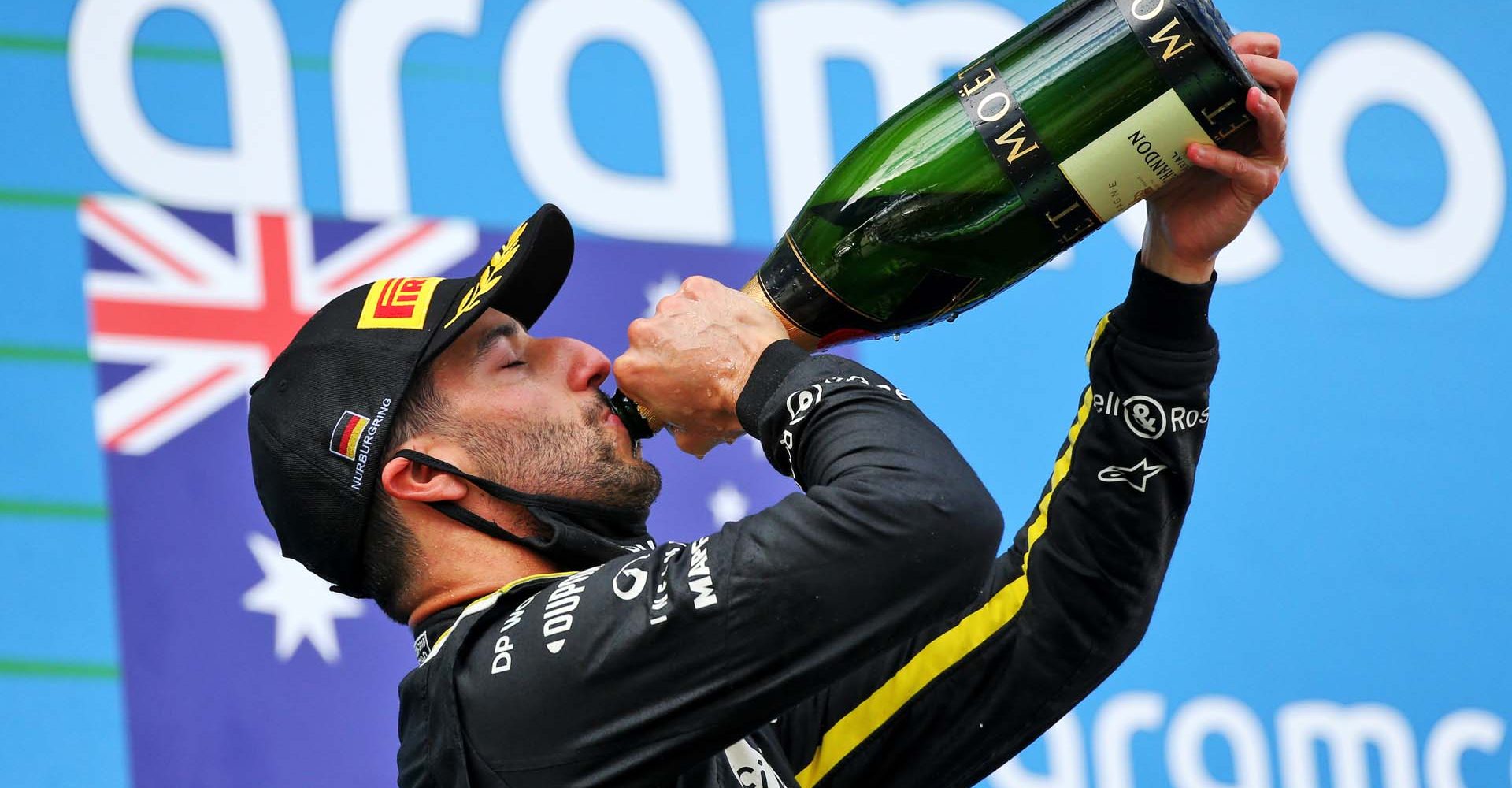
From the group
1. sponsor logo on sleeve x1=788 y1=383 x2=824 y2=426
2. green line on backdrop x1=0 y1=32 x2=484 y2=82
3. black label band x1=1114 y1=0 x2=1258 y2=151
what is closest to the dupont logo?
sponsor logo on sleeve x1=788 y1=383 x2=824 y2=426

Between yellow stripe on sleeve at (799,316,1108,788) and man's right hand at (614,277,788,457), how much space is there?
0.26 metres

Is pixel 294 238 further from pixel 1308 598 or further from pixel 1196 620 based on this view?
pixel 1308 598

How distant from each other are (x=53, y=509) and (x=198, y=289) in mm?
253

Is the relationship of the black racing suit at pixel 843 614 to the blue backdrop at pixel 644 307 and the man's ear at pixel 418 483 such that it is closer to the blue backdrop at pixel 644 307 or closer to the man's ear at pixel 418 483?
the man's ear at pixel 418 483

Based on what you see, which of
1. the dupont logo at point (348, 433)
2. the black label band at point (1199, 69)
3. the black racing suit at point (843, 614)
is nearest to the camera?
the black racing suit at point (843, 614)

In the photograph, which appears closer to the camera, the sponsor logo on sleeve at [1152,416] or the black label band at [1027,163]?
the black label band at [1027,163]

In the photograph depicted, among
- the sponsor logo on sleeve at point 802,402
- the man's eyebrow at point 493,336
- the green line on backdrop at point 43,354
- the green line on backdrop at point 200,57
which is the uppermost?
the green line on backdrop at point 200,57

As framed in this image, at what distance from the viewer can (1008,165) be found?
122 cm

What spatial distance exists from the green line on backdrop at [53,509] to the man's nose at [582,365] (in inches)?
21.9

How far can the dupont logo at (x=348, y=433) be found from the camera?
1272mm

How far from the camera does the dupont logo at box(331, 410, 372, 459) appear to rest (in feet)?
4.17

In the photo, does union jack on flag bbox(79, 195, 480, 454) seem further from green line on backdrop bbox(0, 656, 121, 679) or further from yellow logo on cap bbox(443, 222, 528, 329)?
yellow logo on cap bbox(443, 222, 528, 329)

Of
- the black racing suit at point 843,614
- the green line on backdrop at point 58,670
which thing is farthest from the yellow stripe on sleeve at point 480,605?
the green line on backdrop at point 58,670

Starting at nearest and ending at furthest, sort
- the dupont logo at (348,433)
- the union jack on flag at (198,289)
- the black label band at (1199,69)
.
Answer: the black label band at (1199,69), the dupont logo at (348,433), the union jack on flag at (198,289)
